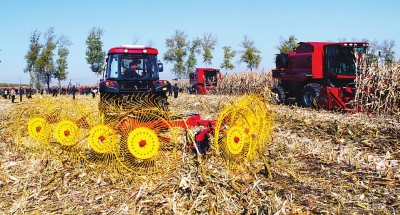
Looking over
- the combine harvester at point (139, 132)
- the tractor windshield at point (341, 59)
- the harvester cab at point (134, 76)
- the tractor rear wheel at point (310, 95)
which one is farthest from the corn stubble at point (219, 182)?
the tractor windshield at point (341, 59)

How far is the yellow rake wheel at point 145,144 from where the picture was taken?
14.5 feet

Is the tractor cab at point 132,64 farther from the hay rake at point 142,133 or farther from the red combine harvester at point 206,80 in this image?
the red combine harvester at point 206,80

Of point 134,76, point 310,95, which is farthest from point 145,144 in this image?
point 310,95

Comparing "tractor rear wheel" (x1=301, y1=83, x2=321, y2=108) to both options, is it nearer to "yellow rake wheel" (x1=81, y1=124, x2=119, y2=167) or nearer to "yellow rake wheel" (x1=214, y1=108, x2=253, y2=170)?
"yellow rake wheel" (x1=214, y1=108, x2=253, y2=170)

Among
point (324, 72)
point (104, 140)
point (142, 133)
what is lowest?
point (104, 140)

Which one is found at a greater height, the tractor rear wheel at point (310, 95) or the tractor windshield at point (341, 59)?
the tractor windshield at point (341, 59)

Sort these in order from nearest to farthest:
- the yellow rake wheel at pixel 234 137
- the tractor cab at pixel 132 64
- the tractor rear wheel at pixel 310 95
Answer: the yellow rake wheel at pixel 234 137 → the tractor cab at pixel 132 64 → the tractor rear wheel at pixel 310 95

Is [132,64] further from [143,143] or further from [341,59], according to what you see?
[341,59]

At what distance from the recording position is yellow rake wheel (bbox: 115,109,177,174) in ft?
14.5

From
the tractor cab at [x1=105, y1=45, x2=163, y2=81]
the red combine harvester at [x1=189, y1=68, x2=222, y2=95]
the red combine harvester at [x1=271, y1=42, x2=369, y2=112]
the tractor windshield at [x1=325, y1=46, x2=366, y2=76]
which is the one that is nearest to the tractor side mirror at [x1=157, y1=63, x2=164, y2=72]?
the tractor cab at [x1=105, y1=45, x2=163, y2=81]

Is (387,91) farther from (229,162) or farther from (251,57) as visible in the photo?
(251,57)

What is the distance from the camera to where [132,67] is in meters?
8.09

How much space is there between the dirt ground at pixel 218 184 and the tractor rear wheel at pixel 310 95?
608cm

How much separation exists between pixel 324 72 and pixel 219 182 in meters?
9.73
